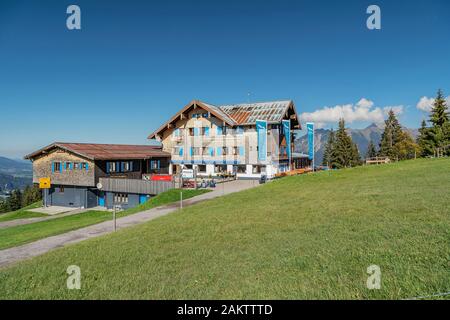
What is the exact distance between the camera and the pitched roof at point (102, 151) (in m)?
35.1

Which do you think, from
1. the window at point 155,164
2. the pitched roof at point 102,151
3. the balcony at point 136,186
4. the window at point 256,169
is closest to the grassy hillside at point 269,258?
the balcony at point 136,186

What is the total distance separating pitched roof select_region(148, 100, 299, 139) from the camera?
40812mm

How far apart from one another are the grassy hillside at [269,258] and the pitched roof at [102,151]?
81.4 feet

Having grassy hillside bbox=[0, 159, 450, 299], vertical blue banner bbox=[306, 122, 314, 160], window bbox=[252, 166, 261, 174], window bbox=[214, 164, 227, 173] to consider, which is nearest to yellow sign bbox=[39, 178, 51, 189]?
window bbox=[214, 164, 227, 173]

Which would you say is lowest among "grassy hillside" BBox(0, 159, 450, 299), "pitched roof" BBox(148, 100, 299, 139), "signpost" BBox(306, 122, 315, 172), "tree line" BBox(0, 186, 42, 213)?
"tree line" BBox(0, 186, 42, 213)

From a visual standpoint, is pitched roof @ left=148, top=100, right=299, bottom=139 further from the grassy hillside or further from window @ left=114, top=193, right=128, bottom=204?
the grassy hillside

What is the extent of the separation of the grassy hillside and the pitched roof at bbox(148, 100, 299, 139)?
92.4 ft

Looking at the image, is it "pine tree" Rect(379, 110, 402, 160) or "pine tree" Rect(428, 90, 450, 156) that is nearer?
"pine tree" Rect(428, 90, 450, 156)

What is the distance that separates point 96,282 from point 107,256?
2.24 meters

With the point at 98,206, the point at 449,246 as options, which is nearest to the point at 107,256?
the point at 449,246

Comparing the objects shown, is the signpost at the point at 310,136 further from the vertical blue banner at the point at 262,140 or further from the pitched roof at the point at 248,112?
the vertical blue banner at the point at 262,140

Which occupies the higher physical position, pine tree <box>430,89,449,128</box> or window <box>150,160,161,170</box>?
pine tree <box>430,89,449,128</box>

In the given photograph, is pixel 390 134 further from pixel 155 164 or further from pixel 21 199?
pixel 21 199

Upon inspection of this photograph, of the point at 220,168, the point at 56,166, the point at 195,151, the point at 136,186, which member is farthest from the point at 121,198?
the point at 220,168
